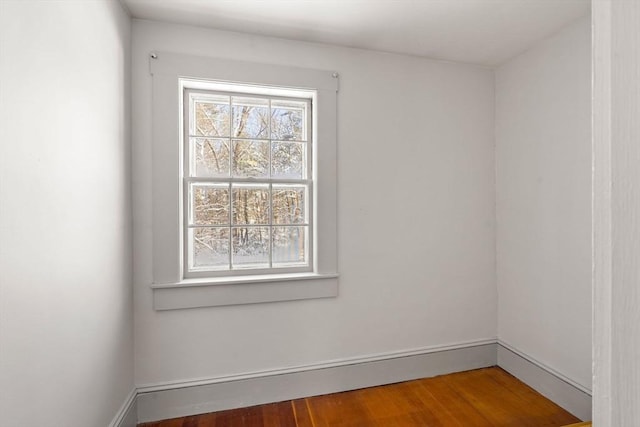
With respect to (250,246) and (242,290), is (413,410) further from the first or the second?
(250,246)

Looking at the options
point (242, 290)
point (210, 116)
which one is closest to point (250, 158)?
point (210, 116)

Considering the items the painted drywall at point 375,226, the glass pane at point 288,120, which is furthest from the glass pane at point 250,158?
the painted drywall at point 375,226

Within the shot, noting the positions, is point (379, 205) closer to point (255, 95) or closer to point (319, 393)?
point (255, 95)

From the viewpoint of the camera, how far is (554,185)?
2.20 meters

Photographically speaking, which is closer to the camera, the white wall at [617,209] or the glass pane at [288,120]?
the white wall at [617,209]

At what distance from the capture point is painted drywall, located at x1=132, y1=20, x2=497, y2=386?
2.04 metres

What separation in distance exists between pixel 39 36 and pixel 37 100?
0.23 metres

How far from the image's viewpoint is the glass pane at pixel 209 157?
7.30 feet

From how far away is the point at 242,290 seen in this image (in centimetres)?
216

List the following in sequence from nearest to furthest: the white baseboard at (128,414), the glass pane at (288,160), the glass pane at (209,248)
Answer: the white baseboard at (128,414)
the glass pane at (209,248)
the glass pane at (288,160)

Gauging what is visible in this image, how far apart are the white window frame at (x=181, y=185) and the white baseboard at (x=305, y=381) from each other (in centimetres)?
53

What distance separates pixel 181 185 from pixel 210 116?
547mm

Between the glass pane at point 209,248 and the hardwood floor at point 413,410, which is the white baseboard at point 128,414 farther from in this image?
the glass pane at point 209,248

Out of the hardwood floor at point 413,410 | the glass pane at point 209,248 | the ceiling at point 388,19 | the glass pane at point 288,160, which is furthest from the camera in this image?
the glass pane at point 288,160
